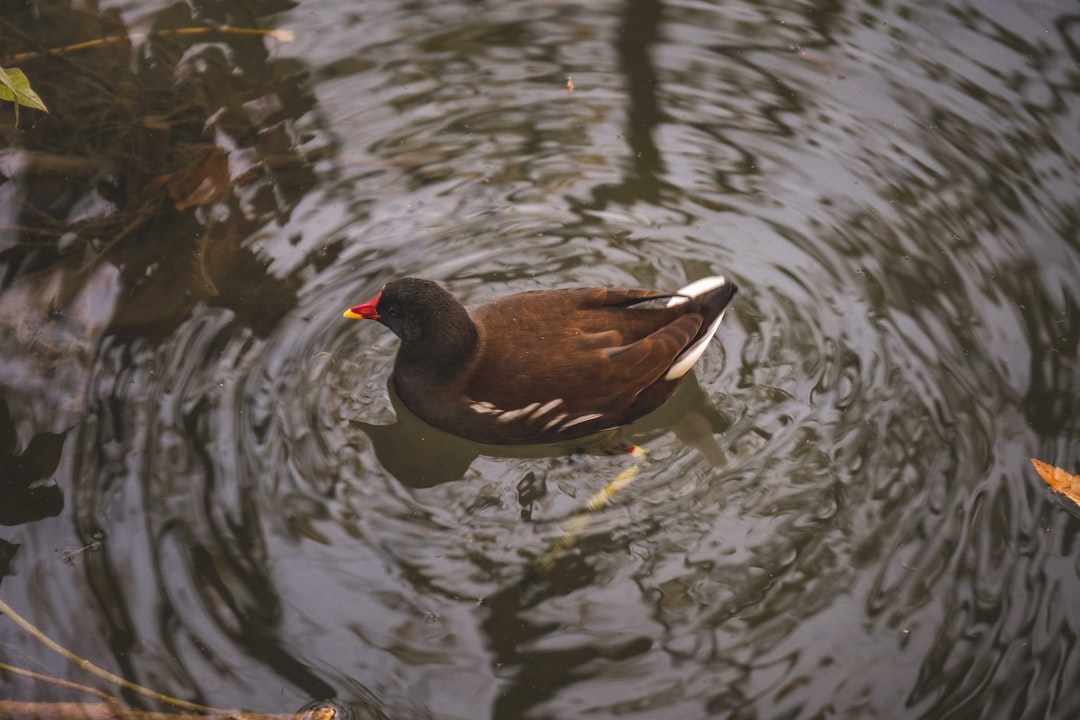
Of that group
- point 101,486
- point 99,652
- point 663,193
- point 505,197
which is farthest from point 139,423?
point 663,193

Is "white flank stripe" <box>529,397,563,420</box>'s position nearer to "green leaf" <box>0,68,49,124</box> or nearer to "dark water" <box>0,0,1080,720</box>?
"dark water" <box>0,0,1080,720</box>

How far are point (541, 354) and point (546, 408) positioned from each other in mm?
228

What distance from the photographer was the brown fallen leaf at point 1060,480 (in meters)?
4.08

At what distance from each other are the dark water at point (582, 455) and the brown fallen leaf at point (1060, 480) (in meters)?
0.05

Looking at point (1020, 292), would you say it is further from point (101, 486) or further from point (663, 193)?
point (101, 486)

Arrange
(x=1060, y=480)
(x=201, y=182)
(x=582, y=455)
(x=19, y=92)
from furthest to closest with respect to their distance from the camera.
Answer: (x=201, y=182) → (x=582, y=455) → (x=1060, y=480) → (x=19, y=92)

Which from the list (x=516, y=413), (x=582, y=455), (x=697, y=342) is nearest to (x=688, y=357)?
(x=697, y=342)

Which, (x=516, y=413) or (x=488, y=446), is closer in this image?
(x=516, y=413)

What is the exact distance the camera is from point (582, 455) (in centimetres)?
437

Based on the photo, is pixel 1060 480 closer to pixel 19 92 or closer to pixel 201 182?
pixel 19 92

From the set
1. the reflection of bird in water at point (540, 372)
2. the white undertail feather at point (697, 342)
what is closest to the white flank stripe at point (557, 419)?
the reflection of bird in water at point (540, 372)

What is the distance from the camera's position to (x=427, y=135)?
5.70 metres

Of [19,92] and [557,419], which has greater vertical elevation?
[19,92]

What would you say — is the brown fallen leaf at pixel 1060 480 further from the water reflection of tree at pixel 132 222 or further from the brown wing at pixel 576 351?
the water reflection of tree at pixel 132 222
